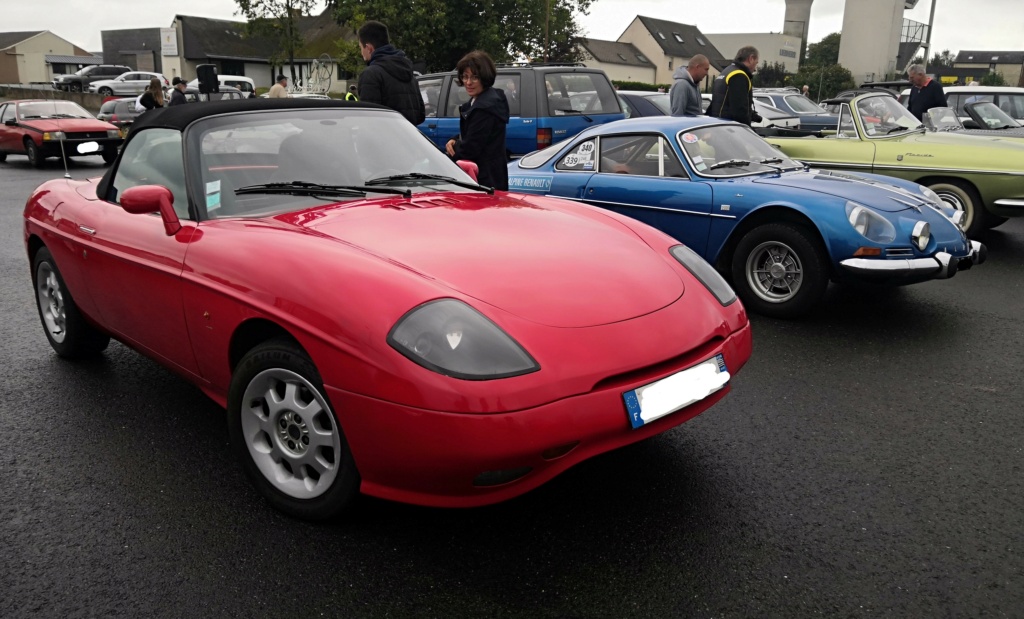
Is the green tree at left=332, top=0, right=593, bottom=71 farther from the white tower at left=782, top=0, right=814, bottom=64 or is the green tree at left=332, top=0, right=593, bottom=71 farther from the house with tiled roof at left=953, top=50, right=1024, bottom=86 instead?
the house with tiled roof at left=953, top=50, right=1024, bottom=86

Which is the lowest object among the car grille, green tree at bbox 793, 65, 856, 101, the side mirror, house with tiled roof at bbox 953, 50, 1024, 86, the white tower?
the car grille

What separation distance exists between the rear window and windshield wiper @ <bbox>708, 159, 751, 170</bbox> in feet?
12.6

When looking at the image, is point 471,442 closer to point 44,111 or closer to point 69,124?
point 69,124

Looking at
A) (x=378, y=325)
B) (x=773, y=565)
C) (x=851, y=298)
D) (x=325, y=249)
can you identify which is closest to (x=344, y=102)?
(x=325, y=249)

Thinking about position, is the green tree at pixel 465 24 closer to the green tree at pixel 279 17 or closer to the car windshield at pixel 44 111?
the green tree at pixel 279 17

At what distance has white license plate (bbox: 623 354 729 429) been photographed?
236cm

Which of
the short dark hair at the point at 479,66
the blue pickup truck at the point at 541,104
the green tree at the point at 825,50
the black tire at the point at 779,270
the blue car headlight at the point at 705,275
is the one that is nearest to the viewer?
the blue car headlight at the point at 705,275

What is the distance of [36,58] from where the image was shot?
9056cm

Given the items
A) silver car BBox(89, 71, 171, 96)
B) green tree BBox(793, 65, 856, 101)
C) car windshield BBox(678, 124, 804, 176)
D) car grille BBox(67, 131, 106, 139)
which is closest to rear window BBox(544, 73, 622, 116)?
car windshield BBox(678, 124, 804, 176)

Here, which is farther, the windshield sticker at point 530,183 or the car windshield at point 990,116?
the car windshield at point 990,116

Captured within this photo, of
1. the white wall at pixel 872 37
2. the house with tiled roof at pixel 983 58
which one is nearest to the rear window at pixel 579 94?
the white wall at pixel 872 37

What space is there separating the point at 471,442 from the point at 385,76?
4.82 m

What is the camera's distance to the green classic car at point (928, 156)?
7.46 meters

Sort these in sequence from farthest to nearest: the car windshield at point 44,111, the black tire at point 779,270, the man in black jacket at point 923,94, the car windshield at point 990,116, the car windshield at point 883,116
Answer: the car windshield at point 44,111 → the car windshield at point 990,116 → the man in black jacket at point 923,94 → the car windshield at point 883,116 → the black tire at point 779,270
